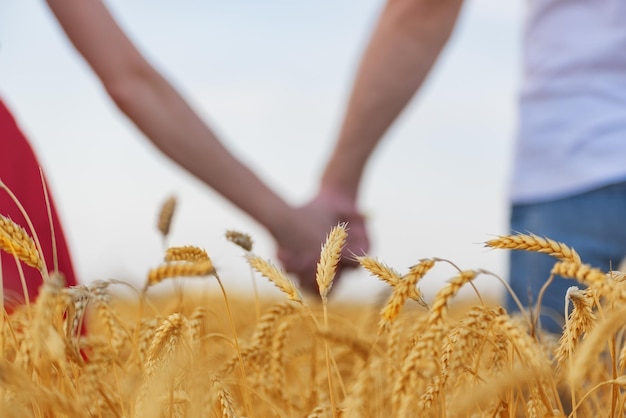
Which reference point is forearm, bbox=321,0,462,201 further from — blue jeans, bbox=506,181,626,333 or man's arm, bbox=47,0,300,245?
blue jeans, bbox=506,181,626,333

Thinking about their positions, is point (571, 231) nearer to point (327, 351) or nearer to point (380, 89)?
point (380, 89)

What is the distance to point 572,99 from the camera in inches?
68.6

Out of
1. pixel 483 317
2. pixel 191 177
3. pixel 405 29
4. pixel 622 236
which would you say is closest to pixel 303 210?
pixel 191 177

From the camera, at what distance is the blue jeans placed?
5.61 feet

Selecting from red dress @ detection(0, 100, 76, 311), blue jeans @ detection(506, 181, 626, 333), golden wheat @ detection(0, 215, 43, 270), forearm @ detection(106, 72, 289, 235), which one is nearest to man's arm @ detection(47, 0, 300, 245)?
forearm @ detection(106, 72, 289, 235)

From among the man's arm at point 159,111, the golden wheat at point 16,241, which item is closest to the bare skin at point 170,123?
the man's arm at point 159,111

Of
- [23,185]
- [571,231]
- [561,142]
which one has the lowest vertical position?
[571,231]

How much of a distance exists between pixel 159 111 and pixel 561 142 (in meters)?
0.82

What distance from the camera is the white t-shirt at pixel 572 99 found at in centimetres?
169

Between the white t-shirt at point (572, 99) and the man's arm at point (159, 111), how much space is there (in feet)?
1.86

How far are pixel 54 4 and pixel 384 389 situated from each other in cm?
89

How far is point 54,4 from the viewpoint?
1551 mm

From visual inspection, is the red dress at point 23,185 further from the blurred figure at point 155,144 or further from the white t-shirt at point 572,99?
the white t-shirt at point 572,99

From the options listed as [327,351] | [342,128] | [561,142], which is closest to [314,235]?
[342,128]
